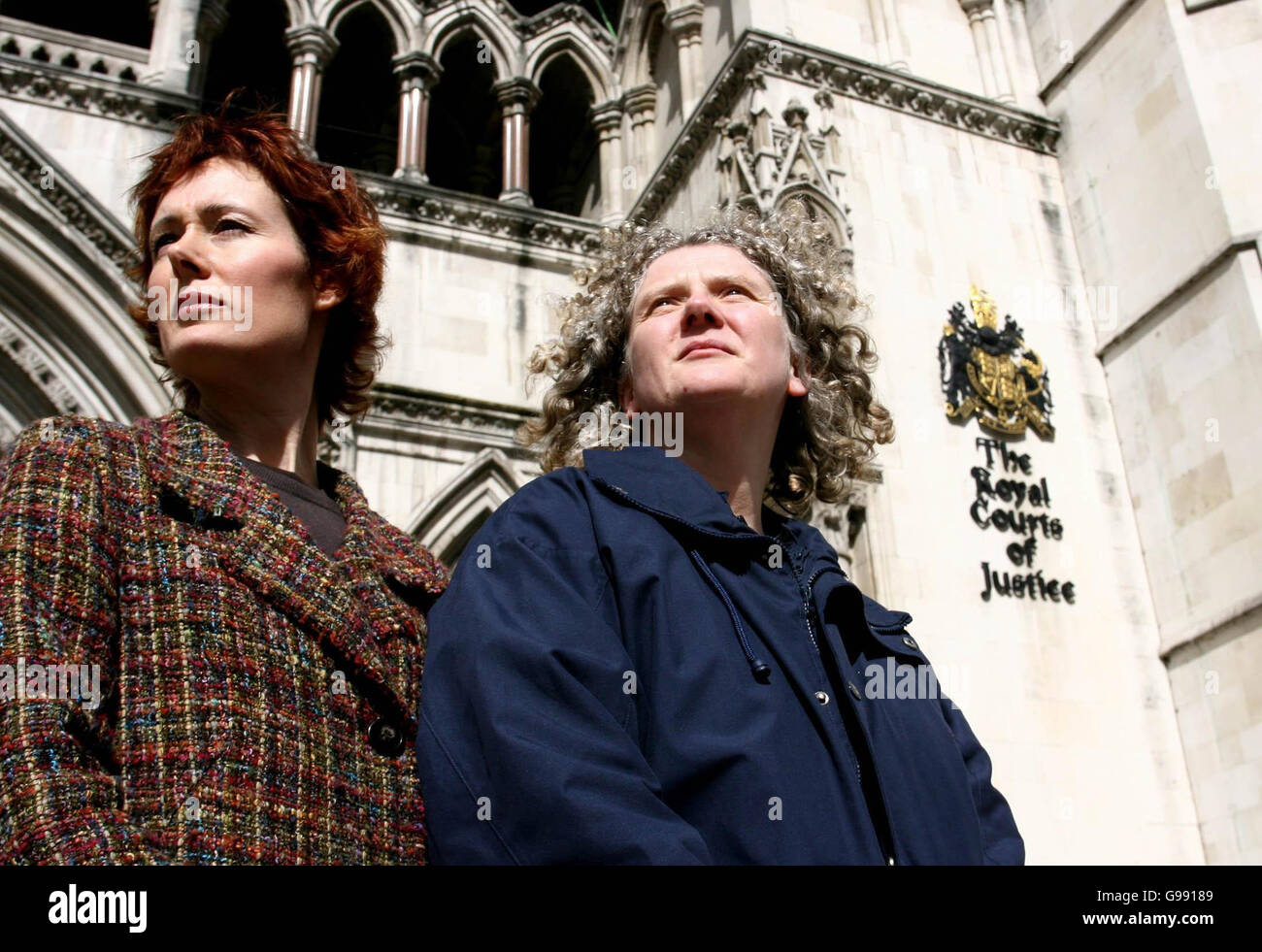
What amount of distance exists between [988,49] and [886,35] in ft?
3.97

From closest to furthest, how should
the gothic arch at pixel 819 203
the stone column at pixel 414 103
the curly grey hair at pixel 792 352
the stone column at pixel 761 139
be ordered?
the curly grey hair at pixel 792 352
the gothic arch at pixel 819 203
the stone column at pixel 761 139
the stone column at pixel 414 103

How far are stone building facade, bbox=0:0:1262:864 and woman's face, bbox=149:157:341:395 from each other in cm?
522

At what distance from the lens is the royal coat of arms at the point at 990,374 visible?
8625 mm

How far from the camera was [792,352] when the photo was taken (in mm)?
2680

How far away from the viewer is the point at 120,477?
1.63 meters

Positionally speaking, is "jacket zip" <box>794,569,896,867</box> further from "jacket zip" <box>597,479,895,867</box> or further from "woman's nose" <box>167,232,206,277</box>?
"woman's nose" <box>167,232,206,277</box>

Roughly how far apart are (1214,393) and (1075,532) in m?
1.43

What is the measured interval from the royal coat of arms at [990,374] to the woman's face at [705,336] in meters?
6.40

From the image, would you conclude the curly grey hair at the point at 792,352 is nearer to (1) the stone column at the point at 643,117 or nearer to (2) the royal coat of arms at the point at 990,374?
(2) the royal coat of arms at the point at 990,374

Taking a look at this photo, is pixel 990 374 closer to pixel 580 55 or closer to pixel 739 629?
pixel 580 55

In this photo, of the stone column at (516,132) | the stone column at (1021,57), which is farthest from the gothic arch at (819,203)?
the stone column at (516,132)

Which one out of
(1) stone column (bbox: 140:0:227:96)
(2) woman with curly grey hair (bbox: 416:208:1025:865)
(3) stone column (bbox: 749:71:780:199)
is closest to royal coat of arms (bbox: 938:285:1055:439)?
(3) stone column (bbox: 749:71:780:199)

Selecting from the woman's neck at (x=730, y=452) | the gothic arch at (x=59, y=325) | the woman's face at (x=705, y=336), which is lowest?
the woman's neck at (x=730, y=452)
